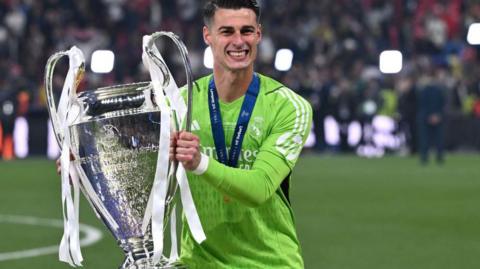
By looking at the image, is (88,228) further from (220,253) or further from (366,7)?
(366,7)

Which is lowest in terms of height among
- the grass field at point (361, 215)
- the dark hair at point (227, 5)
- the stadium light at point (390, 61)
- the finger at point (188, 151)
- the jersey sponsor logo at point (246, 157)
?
the grass field at point (361, 215)

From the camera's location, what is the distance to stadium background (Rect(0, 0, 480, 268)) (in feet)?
67.6

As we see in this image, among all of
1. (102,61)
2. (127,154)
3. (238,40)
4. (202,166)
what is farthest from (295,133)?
(102,61)

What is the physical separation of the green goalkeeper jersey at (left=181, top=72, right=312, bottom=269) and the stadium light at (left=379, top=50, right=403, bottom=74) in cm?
2636

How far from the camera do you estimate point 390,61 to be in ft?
103

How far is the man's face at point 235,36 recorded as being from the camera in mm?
4805

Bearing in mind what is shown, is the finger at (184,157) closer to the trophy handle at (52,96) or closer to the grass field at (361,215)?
the trophy handle at (52,96)

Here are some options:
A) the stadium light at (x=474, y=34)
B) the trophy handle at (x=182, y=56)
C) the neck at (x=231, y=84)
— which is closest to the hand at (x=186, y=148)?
the trophy handle at (x=182, y=56)

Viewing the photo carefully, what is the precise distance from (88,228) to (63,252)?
8128mm

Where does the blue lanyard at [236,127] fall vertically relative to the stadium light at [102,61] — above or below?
above

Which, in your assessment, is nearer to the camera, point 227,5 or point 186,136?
point 186,136

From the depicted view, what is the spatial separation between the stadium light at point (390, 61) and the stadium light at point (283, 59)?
2427 millimetres

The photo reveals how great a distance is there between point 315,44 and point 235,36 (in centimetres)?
2672

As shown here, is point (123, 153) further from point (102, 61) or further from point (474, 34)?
point (474, 34)
